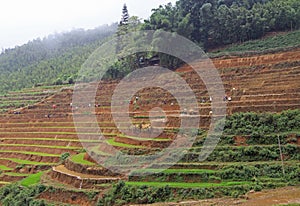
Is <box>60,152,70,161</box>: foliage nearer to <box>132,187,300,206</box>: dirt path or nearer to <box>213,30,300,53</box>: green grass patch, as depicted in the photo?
<box>132,187,300,206</box>: dirt path

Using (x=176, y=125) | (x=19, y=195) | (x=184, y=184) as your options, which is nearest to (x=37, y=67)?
(x=19, y=195)

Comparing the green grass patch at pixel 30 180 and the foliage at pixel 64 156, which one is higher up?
the foliage at pixel 64 156

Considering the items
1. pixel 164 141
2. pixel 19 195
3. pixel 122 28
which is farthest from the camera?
pixel 122 28

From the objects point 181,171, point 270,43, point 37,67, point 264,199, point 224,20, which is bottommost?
point 264,199

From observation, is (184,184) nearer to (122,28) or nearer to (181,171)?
(181,171)

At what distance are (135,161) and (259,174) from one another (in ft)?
22.7

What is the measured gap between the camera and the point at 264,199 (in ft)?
51.0

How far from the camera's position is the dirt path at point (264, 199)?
1517 centimetres

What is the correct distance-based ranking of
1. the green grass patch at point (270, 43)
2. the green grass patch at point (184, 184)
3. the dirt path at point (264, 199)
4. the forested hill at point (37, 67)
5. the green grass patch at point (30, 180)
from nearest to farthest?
the dirt path at point (264, 199) < the green grass patch at point (184, 184) < the green grass patch at point (30, 180) < the green grass patch at point (270, 43) < the forested hill at point (37, 67)

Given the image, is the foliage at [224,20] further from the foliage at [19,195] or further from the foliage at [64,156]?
the foliage at [19,195]

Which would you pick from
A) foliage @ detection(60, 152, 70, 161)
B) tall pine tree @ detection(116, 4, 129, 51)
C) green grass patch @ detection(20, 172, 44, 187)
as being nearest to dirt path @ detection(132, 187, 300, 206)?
green grass patch @ detection(20, 172, 44, 187)

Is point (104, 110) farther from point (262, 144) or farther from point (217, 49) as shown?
point (262, 144)

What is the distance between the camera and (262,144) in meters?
20.3

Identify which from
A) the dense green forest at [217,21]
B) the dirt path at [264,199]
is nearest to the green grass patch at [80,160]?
the dirt path at [264,199]
